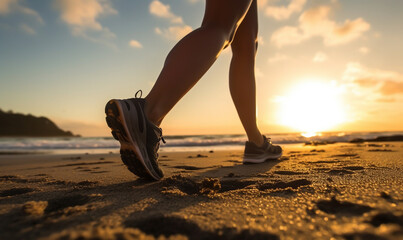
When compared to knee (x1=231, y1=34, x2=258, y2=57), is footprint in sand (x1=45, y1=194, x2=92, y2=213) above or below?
below

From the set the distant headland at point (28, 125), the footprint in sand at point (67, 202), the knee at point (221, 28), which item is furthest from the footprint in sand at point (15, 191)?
the distant headland at point (28, 125)

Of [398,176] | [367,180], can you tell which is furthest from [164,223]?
[398,176]

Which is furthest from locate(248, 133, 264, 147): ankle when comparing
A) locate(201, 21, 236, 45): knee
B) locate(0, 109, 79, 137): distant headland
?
locate(0, 109, 79, 137): distant headland

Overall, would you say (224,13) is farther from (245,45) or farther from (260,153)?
(260,153)

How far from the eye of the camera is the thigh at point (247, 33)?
7.40 ft

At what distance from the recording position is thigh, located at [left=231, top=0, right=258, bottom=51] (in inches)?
88.8

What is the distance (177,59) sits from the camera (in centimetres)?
128

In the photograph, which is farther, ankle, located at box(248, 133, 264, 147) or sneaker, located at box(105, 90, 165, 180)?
ankle, located at box(248, 133, 264, 147)

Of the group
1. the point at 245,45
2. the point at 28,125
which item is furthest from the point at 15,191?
the point at 28,125

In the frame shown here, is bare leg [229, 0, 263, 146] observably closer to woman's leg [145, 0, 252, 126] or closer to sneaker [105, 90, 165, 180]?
woman's leg [145, 0, 252, 126]

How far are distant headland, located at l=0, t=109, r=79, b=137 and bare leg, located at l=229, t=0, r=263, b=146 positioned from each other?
38.2 metres

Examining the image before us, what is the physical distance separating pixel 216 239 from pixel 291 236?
0.52 ft

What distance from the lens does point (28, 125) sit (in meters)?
39.5

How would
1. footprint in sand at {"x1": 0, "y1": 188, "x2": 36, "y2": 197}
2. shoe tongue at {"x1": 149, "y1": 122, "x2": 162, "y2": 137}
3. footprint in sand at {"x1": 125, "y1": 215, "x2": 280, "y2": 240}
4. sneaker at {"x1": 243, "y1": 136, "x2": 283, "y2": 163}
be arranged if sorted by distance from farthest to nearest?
sneaker at {"x1": 243, "y1": 136, "x2": 283, "y2": 163} < shoe tongue at {"x1": 149, "y1": 122, "x2": 162, "y2": 137} < footprint in sand at {"x1": 0, "y1": 188, "x2": 36, "y2": 197} < footprint in sand at {"x1": 125, "y1": 215, "x2": 280, "y2": 240}
